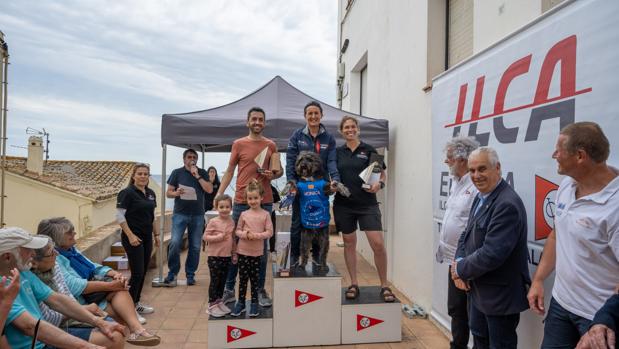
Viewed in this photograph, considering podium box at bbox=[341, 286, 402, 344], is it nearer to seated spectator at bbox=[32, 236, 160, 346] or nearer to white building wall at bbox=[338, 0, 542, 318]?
white building wall at bbox=[338, 0, 542, 318]

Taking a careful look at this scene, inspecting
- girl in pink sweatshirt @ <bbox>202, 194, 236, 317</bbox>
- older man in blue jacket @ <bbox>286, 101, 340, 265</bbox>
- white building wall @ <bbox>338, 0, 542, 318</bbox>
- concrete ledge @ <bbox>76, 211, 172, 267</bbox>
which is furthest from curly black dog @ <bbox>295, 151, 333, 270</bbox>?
concrete ledge @ <bbox>76, 211, 172, 267</bbox>

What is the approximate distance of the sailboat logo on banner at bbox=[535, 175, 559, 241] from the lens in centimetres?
228

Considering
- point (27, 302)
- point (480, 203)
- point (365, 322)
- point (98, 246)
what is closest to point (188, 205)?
point (98, 246)

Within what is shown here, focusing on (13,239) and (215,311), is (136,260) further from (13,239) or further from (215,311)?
(13,239)

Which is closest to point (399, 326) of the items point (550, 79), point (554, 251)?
point (554, 251)

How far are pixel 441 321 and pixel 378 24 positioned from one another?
4.72 m

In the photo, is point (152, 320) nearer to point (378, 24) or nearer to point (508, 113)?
point (508, 113)

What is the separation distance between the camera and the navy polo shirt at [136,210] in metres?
3.94

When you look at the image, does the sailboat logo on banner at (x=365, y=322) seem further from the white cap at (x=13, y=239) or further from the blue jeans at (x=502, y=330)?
the white cap at (x=13, y=239)

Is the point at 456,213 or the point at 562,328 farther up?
the point at 456,213

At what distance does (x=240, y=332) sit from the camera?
339 cm

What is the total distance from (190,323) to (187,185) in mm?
1831

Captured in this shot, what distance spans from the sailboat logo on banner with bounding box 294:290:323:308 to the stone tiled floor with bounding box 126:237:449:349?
1.56 ft

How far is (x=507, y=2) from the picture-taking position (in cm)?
297
